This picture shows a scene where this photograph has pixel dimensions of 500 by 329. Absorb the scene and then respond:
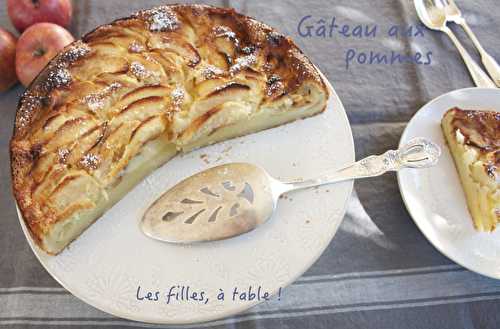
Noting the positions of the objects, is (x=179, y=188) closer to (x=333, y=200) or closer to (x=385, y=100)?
(x=333, y=200)

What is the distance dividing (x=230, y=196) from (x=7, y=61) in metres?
0.95

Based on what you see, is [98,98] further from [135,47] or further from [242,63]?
[242,63]

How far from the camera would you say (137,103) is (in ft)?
4.39

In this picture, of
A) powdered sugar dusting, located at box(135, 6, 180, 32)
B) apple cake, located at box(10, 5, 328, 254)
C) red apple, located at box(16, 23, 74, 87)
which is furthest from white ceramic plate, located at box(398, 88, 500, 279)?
red apple, located at box(16, 23, 74, 87)

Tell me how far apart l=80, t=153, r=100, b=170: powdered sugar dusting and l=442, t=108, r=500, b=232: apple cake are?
106 centimetres

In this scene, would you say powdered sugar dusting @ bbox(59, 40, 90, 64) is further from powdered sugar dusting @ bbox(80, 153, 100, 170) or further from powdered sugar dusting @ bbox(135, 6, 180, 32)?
powdered sugar dusting @ bbox(80, 153, 100, 170)

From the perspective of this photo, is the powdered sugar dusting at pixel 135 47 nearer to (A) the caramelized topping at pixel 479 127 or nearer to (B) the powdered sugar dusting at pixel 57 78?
(B) the powdered sugar dusting at pixel 57 78

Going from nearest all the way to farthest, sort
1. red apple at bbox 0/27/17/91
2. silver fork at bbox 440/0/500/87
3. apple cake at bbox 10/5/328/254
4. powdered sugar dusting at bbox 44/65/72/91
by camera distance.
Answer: apple cake at bbox 10/5/328/254, powdered sugar dusting at bbox 44/65/72/91, red apple at bbox 0/27/17/91, silver fork at bbox 440/0/500/87

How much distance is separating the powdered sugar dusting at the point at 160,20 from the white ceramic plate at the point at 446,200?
2.69 feet

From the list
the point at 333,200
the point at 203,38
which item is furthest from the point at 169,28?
the point at 333,200

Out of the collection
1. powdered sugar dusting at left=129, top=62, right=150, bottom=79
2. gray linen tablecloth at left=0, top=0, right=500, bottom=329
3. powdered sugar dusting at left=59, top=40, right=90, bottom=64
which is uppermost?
powdered sugar dusting at left=59, top=40, right=90, bottom=64

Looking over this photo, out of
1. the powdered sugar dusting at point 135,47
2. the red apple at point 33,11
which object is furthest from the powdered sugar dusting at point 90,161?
the red apple at point 33,11

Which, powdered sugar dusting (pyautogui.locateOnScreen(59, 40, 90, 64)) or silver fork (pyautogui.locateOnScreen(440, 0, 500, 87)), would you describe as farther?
silver fork (pyautogui.locateOnScreen(440, 0, 500, 87))

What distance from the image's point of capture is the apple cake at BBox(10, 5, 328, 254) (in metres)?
1.23
